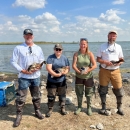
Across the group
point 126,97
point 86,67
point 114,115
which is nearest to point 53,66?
point 86,67

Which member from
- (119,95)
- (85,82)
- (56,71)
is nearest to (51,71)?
(56,71)

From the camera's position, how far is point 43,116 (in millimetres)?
6074

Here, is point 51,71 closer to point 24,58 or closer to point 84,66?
point 24,58

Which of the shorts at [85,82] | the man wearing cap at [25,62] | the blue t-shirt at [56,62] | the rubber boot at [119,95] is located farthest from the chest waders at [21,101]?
the rubber boot at [119,95]

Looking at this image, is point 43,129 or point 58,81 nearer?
point 43,129

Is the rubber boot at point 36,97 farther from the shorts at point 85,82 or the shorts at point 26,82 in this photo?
the shorts at point 85,82

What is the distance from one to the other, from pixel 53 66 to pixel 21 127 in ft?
6.63

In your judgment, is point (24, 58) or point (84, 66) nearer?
point (24, 58)

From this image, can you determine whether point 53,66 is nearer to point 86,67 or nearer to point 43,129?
point 86,67

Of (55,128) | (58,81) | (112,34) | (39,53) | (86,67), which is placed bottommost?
(55,128)

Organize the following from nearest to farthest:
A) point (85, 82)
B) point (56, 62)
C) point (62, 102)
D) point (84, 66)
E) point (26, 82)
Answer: point (26, 82) → point (56, 62) → point (84, 66) → point (85, 82) → point (62, 102)

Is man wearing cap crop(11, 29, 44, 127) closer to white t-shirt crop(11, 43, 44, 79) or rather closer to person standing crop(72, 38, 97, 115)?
white t-shirt crop(11, 43, 44, 79)

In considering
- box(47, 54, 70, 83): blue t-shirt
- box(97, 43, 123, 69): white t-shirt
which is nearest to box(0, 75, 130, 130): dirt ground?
box(47, 54, 70, 83): blue t-shirt

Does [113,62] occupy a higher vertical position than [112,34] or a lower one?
lower
